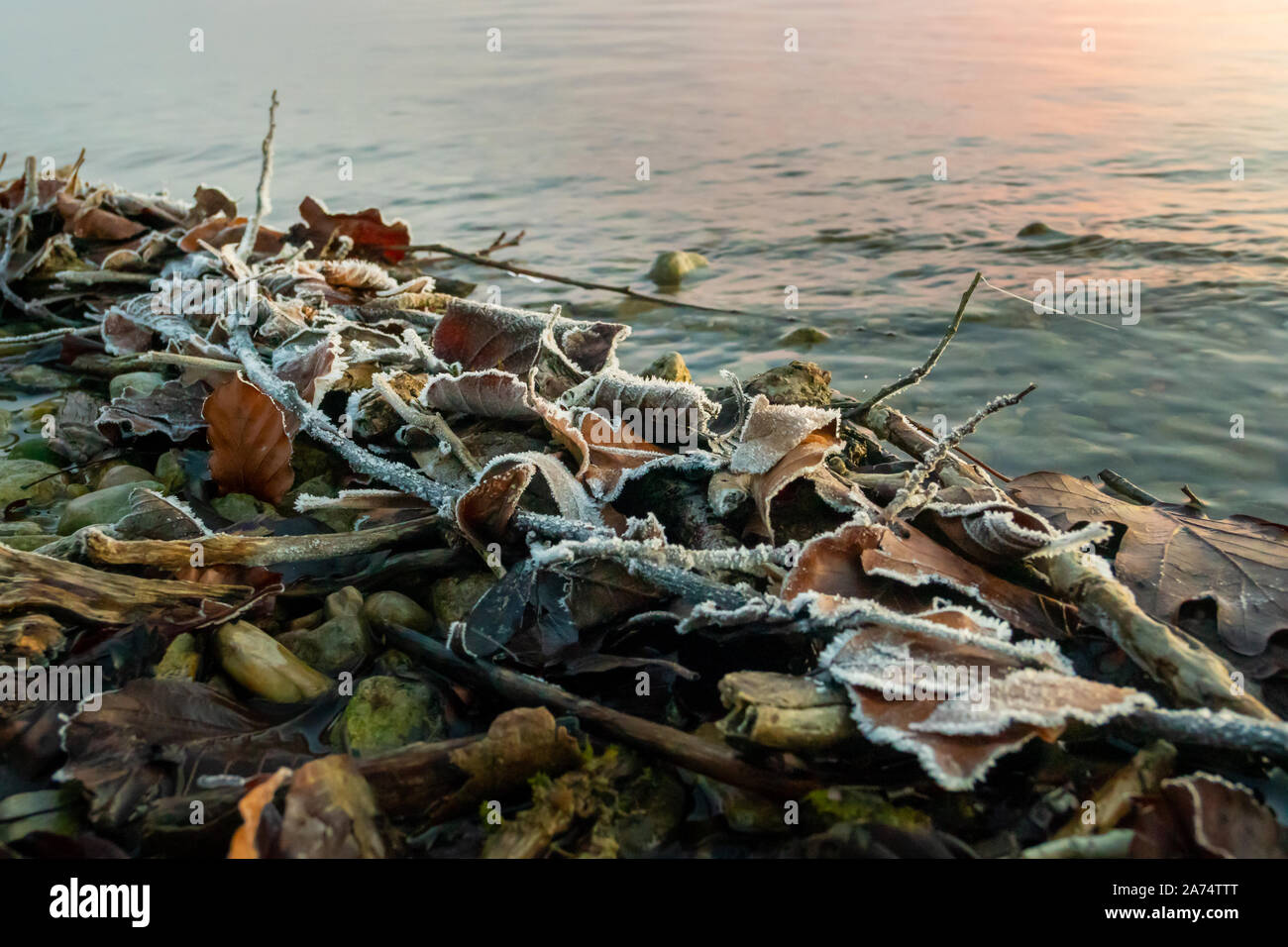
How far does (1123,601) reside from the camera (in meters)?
1.48

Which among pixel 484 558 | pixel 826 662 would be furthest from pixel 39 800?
pixel 826 662

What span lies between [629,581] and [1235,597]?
1062 mm

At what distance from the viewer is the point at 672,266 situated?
4668mm

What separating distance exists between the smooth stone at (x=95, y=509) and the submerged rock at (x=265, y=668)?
590 mm

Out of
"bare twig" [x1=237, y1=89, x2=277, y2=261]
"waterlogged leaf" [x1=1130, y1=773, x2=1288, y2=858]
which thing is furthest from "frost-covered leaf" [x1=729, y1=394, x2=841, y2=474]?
"bare twig" [x1=237, y1=89, x2=277, y2=261]

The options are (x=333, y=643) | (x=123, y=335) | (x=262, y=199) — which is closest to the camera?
(x=333, y=643)

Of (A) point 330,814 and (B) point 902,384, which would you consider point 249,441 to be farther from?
(B) point 902,384

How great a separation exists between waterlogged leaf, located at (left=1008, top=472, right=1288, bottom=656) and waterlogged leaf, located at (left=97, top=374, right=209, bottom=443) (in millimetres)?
1993

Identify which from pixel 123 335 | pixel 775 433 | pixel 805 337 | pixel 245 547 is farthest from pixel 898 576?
pixel 123 335

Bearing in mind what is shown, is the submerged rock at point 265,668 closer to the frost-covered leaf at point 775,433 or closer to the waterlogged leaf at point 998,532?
the frost-covered leaf at point 775,433

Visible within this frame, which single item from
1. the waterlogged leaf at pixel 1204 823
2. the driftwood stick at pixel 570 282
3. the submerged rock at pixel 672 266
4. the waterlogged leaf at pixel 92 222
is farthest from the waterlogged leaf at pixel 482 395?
the waterlogged leaf at pixel 92 222

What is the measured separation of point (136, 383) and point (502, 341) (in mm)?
1219
